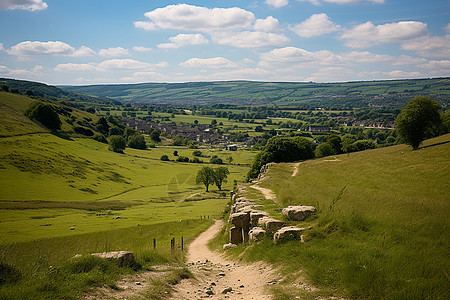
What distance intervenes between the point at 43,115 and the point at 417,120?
133 m

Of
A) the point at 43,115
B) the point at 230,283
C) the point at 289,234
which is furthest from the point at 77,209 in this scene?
the point at 43,115

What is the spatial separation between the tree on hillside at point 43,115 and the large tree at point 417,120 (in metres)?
130

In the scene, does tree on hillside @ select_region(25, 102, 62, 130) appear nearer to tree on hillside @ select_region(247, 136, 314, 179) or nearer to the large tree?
tree on hillside @ select_region(247, 136, 314, 179)

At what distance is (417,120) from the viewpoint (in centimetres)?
5022

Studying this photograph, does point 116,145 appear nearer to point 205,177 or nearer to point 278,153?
point 205,177

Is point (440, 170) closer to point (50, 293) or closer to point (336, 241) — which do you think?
point (336, 241)

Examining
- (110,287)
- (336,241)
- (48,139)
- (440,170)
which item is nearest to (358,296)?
(336,241)

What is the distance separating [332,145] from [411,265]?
102865 millimetres

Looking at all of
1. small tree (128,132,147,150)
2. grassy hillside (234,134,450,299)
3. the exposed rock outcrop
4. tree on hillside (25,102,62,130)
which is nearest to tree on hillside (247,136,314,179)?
grassy hillside (234,134,450,299)

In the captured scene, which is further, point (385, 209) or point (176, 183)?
point (176, 183)

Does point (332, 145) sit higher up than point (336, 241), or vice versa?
point (336, 241)

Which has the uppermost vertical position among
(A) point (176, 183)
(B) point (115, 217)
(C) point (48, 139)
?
(C) point (48, 139)

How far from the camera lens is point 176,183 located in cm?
10144

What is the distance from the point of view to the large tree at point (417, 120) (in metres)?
50.1
